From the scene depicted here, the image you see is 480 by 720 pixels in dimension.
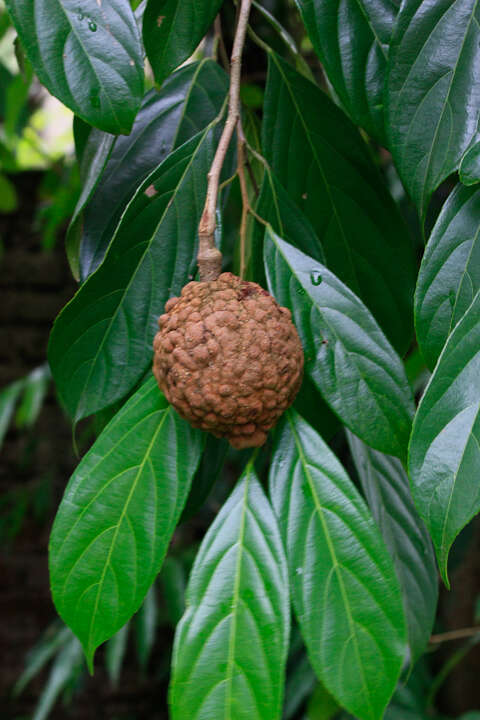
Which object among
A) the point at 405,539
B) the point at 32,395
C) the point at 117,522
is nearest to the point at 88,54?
the point at 117,522

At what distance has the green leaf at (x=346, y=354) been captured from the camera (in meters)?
0.55

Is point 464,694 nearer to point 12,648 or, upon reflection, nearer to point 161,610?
point 161,610

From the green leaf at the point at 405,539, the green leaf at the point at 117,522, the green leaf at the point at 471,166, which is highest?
the green leaf at the point at 471,166

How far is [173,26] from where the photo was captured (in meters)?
0.64

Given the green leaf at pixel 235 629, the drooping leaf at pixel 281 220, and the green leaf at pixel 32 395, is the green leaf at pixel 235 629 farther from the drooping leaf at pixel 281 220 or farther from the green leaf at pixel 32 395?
the green leaf at pixel 32 395

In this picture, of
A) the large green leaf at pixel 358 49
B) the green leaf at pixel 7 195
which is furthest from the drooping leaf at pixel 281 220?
the green leaf at pixel 7 195

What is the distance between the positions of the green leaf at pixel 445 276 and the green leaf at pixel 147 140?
32 cm

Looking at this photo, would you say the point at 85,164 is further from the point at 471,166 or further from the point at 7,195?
the point at 7,195

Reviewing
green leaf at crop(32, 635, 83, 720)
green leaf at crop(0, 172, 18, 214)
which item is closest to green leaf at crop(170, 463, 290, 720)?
green leaf at crop(32, 635, 83, 720)

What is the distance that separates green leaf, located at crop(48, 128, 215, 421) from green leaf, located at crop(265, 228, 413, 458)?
0.12 metres

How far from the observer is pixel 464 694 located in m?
1.87

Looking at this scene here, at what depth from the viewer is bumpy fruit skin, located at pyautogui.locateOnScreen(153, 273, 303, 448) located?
51 centimetres

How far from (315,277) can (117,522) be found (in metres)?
0.26

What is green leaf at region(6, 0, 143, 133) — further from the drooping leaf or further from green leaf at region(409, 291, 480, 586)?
green leaf at region(409, 291, 480, 586)
